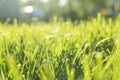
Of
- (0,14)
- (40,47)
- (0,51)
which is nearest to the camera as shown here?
(0,51)

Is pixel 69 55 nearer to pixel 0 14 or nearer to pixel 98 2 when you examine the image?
pixel 0 14

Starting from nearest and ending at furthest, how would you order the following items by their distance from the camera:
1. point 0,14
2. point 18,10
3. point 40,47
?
point 40,47, point 0,14, point 18,10

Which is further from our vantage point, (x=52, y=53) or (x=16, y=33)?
(x=16, y=33)

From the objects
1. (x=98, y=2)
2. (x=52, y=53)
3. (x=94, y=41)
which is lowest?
(x=98, y=2)

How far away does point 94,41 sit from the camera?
2.11m

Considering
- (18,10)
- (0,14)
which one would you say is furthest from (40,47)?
(18,10)

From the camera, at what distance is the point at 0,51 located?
163 centimetres

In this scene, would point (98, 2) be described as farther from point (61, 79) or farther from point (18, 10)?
point (61, 79)

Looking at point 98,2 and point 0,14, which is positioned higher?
point 0,14

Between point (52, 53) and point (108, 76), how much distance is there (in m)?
0.48

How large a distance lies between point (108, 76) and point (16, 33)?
3.61ft

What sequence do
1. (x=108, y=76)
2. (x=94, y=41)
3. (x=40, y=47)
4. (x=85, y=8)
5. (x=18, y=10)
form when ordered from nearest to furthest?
(x=108, y=76) < (x=40, y=47) < (x=94, y=41) < (x=18, y=10) < (x=85, y=8)

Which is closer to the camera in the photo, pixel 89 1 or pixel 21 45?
pixel 21 45

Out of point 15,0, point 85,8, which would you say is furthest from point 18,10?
point 85,8
